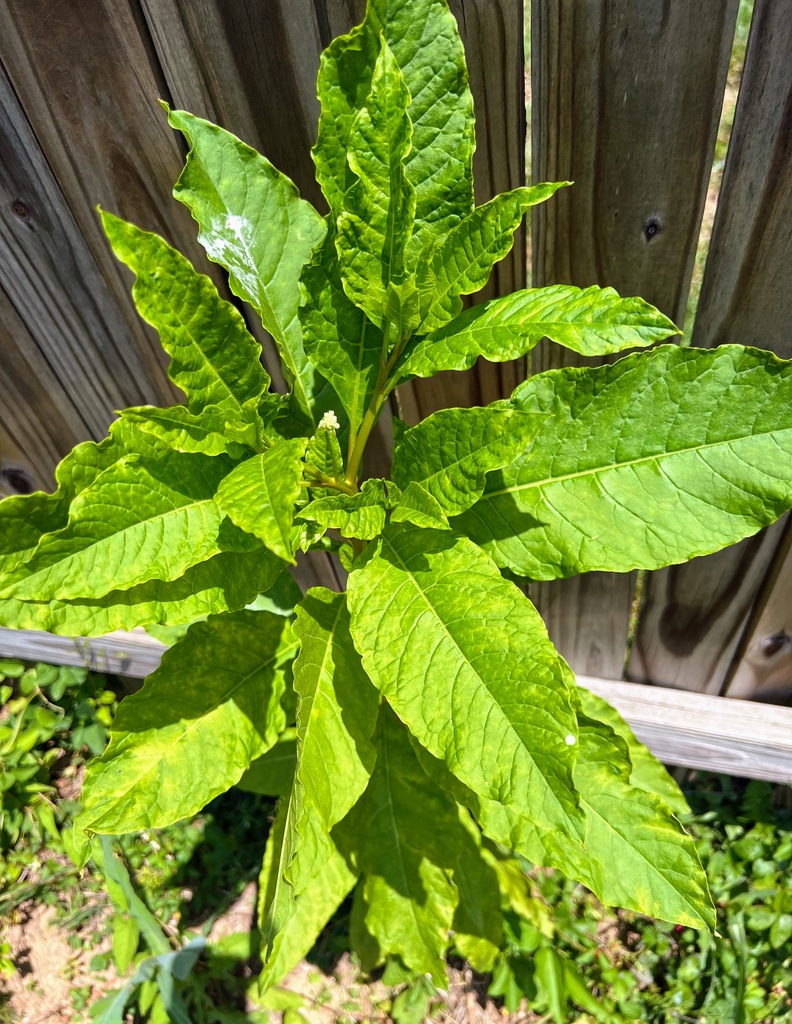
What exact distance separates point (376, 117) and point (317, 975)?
245cm

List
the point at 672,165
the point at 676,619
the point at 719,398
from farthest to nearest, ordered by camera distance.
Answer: the point at 676,619 → the point at 672,165 → the point at 719,398

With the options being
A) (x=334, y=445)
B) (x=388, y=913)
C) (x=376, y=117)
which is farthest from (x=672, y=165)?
(x=388, y=913)

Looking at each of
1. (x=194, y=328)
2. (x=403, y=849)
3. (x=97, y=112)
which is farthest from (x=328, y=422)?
(x=403, y=849)

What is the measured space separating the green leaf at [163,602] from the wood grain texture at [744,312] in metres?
0.99

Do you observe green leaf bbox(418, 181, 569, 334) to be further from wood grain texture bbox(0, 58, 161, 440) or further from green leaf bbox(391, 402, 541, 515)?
wood grain texture bbox(0, 58, 161, 440)

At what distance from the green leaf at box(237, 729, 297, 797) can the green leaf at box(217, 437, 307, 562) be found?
3.51ft

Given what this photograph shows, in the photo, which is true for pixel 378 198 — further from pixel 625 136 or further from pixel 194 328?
pixel 625 136

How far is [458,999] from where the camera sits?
221cm

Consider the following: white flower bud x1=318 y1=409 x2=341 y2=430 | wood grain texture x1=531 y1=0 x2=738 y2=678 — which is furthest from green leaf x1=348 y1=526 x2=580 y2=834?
wood grain texture x1=531 y1=0 x2=738 y2=678

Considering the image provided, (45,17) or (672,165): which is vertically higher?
(45,17)

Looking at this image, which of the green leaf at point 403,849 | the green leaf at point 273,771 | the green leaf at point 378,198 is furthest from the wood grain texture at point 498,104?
the green leaf at point 273,771

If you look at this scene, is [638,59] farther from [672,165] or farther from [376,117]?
[376,117]

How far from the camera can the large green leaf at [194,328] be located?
1.03 metres

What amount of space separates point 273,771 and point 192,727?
615 mm
